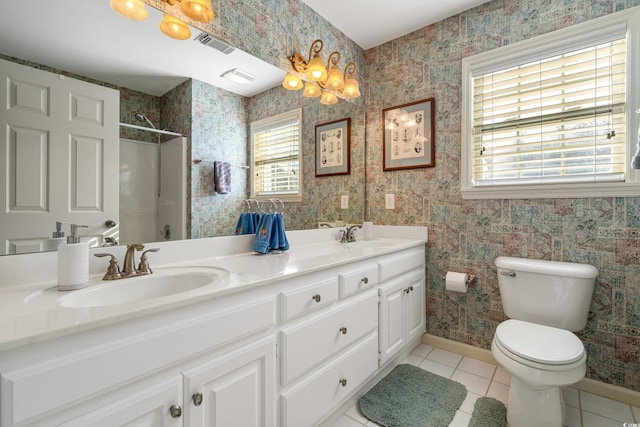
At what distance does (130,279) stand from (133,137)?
0.57m

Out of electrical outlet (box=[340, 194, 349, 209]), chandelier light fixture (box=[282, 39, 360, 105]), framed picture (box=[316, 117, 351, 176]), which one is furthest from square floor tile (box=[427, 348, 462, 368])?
chandelier light fixture (box=[282, 39, 360, 105])

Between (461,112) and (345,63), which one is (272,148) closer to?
(345,63)

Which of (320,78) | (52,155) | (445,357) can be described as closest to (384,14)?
(320,78)

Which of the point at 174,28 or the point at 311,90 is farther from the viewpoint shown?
the point at 311,90

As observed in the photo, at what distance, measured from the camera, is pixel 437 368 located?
75.9 inches

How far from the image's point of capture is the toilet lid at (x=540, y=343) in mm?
1231

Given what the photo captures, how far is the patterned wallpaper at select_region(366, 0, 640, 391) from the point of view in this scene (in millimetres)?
1609

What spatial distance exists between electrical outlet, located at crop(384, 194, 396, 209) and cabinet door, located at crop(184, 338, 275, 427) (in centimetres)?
166

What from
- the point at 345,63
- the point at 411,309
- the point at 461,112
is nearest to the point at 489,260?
the point at 411,309

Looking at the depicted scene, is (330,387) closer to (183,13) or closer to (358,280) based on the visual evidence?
(358,280)

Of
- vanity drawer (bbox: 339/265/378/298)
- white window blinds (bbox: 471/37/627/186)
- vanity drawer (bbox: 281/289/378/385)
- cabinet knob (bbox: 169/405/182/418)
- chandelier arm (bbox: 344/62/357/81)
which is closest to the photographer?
cabinet knob (bbox: 169/405/182/418)

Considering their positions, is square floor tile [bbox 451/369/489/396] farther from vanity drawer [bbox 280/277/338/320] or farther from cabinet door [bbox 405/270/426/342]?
vanity drawer [bbox 280/277/338/320]

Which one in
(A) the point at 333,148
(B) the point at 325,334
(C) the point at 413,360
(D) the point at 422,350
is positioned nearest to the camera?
(B) the point at 325,334

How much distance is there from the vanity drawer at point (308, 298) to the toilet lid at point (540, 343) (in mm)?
851
